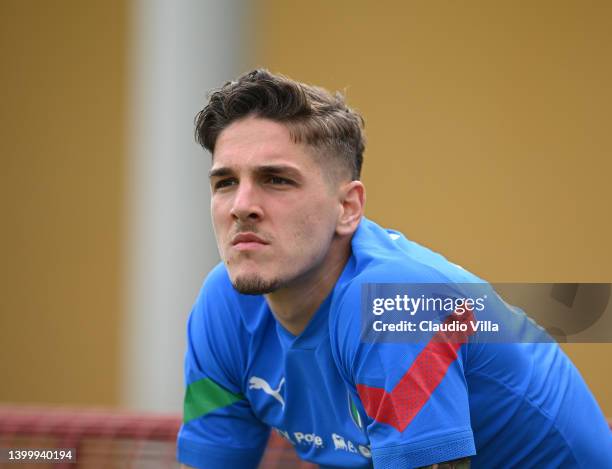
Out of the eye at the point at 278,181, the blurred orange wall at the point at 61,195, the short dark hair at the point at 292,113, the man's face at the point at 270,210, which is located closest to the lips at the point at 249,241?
the man's face at the point at 270,210

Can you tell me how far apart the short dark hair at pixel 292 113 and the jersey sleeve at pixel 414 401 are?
53 cm

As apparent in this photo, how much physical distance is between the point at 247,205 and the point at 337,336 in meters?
0.37

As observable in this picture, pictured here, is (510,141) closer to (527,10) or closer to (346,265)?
(527,10)

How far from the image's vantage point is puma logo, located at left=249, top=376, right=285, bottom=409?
2.48m

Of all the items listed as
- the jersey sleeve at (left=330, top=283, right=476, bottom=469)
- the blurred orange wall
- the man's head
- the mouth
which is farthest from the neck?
the blurred orange wall

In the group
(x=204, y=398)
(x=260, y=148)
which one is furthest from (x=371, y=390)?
(x=204, y=398)

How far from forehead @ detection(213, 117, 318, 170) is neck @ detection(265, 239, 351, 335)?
0.78 ft

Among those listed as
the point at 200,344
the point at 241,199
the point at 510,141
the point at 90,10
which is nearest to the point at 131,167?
the point at 90,10

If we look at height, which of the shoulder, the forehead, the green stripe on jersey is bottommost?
the green stripe on jersey

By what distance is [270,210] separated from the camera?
222 centimetres

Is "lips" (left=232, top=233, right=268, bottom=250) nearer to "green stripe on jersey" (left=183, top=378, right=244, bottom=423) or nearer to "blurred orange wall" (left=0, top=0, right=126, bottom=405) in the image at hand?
"green stripe on jersey" (left=183, top=378, right=244, bottom=423)

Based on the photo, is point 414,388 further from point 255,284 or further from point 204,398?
point 204,398

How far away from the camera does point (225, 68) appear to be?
3861 mm

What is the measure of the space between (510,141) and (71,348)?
10.7 feet
